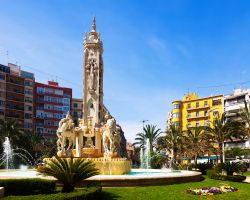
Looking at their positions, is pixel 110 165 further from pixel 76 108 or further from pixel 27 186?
pixel 76 108

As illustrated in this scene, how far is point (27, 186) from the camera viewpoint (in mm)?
15070

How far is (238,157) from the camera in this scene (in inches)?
3012

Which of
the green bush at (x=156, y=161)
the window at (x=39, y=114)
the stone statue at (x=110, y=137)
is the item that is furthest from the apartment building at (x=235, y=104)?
the stone statue at (x=110, y=137)

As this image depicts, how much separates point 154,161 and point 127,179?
37642 millimetres

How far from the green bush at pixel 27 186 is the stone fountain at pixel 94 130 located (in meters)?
8.54

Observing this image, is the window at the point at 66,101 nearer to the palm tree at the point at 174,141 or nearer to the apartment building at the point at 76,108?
the apartment building at the point at 76,108

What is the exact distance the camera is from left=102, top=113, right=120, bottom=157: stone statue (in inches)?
989

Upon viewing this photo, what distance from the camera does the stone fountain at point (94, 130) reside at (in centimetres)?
2505

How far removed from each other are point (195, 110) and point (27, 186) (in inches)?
3194

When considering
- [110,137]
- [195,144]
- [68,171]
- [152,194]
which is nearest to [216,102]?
[195,144]

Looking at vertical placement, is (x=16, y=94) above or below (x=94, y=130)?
above

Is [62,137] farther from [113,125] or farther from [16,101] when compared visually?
[16,101]

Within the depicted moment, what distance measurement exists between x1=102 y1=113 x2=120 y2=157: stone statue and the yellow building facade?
62587mm

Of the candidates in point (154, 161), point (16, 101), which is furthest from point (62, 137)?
point (16, 101)
